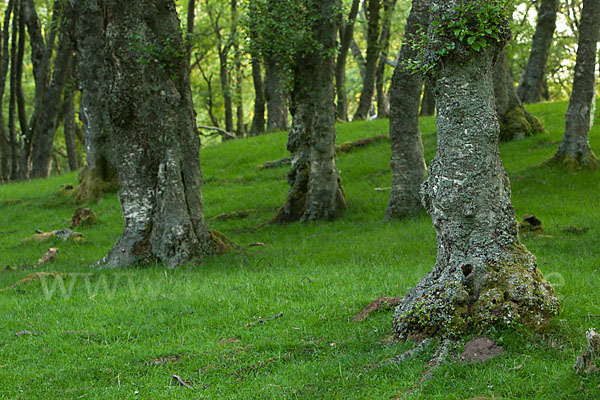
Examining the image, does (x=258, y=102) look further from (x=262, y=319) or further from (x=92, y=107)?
(x=262, y=319)

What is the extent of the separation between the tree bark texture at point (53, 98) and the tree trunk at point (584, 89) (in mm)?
15827

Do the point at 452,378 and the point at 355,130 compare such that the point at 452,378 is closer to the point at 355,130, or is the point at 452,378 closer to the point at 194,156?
the point at 194,156

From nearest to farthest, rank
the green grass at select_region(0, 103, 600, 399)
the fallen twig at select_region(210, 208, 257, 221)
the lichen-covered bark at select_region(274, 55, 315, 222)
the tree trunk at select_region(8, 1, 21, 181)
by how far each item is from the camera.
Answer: the green grass at select_region(0, 103, 600, 399), the lichen-covered bark at select_region(274, 55, 315, 222), the fallen twig at select_region(210, 208, 257, 221), the tree trunk at select_region(8, 1, 21, 181)

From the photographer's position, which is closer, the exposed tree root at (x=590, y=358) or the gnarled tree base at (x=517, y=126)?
the exposed tree root at (x=590, y=358)

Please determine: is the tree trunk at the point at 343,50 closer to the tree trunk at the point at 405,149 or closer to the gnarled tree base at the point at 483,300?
the tree trunk at the point at 405,149

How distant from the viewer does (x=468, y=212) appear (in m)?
6.12

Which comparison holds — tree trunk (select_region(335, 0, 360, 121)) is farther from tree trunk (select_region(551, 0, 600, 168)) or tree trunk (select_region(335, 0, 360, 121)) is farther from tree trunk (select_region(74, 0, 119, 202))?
tree trunk (select_region(551, 0, 600, 168))

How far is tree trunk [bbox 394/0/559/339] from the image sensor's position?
593cm

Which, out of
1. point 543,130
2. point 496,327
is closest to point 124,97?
point 496,327

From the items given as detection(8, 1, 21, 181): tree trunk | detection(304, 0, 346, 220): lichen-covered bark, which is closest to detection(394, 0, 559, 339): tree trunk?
detection(304, 0, 346, 220): lichen-covered bark

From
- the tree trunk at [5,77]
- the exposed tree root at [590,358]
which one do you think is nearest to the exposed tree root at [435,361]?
the exposed tree root at [590,358]

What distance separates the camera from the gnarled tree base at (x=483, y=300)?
5.78m

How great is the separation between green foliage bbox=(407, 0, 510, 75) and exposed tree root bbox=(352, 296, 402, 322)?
8.86 feet

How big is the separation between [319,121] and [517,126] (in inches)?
308
